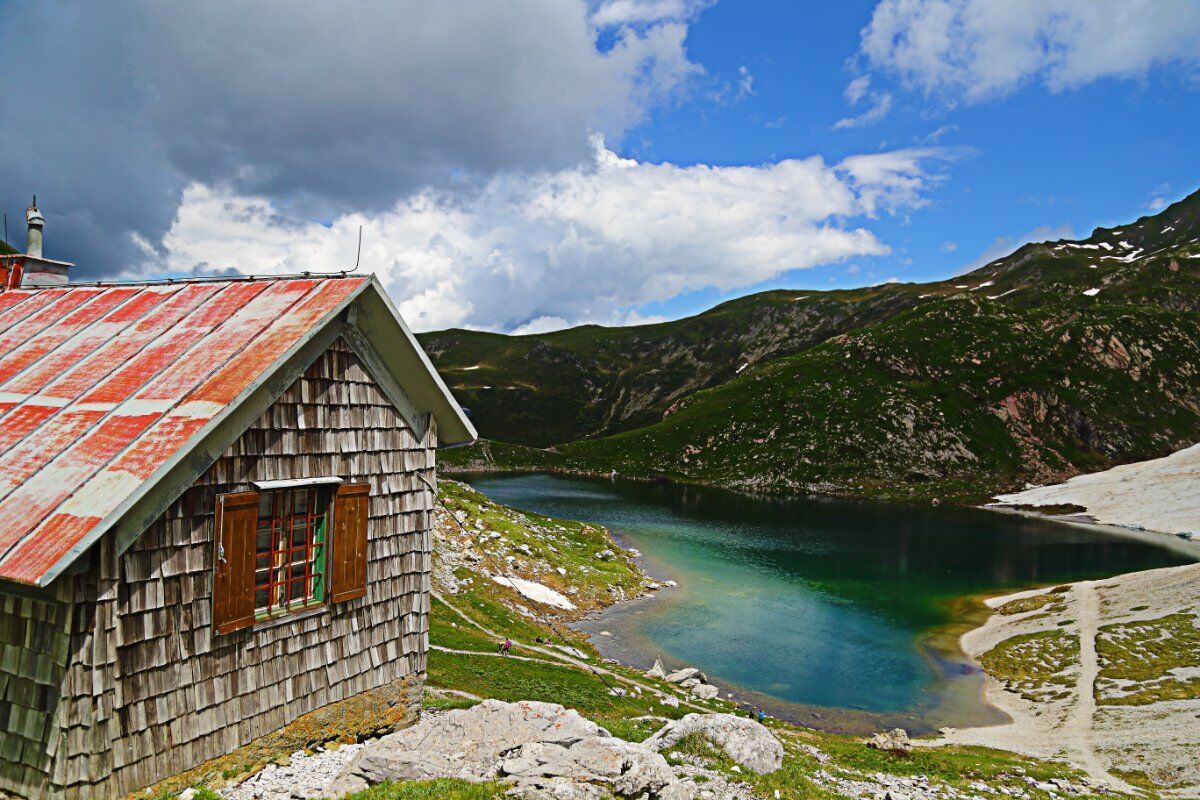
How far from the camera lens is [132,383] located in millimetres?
12602

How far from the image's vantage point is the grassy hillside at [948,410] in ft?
446

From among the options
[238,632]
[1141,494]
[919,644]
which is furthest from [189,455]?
[1141,494]

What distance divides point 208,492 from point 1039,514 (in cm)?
12474

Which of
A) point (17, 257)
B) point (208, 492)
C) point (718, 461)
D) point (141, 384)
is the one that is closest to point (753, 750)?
point (208, 492)

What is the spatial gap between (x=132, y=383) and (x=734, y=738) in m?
16.9

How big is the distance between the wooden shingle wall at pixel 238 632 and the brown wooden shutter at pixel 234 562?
0.57 feet

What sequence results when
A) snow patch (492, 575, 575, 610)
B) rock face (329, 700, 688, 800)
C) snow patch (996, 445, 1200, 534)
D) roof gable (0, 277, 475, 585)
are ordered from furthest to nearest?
1. snow patch (996, 445, 1200, 534)
2. snow patch (492, 575, 575, 610)
3. rock face (329, 700, 688, 800)
4. roof gable (0, 277, 475, 585)

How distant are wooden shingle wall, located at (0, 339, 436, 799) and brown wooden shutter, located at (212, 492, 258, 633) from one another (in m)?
0.17

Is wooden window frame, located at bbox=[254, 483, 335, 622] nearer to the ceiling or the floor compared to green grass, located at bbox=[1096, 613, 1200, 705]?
nearer to the ceiling

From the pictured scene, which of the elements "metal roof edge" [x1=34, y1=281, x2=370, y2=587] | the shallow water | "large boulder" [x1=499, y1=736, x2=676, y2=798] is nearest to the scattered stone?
the shallow water

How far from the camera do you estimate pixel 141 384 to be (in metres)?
12.5

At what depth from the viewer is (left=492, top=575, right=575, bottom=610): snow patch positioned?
151ft

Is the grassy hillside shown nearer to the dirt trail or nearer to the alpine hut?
the dirt trail

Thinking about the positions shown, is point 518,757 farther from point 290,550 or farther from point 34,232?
point 34,232
